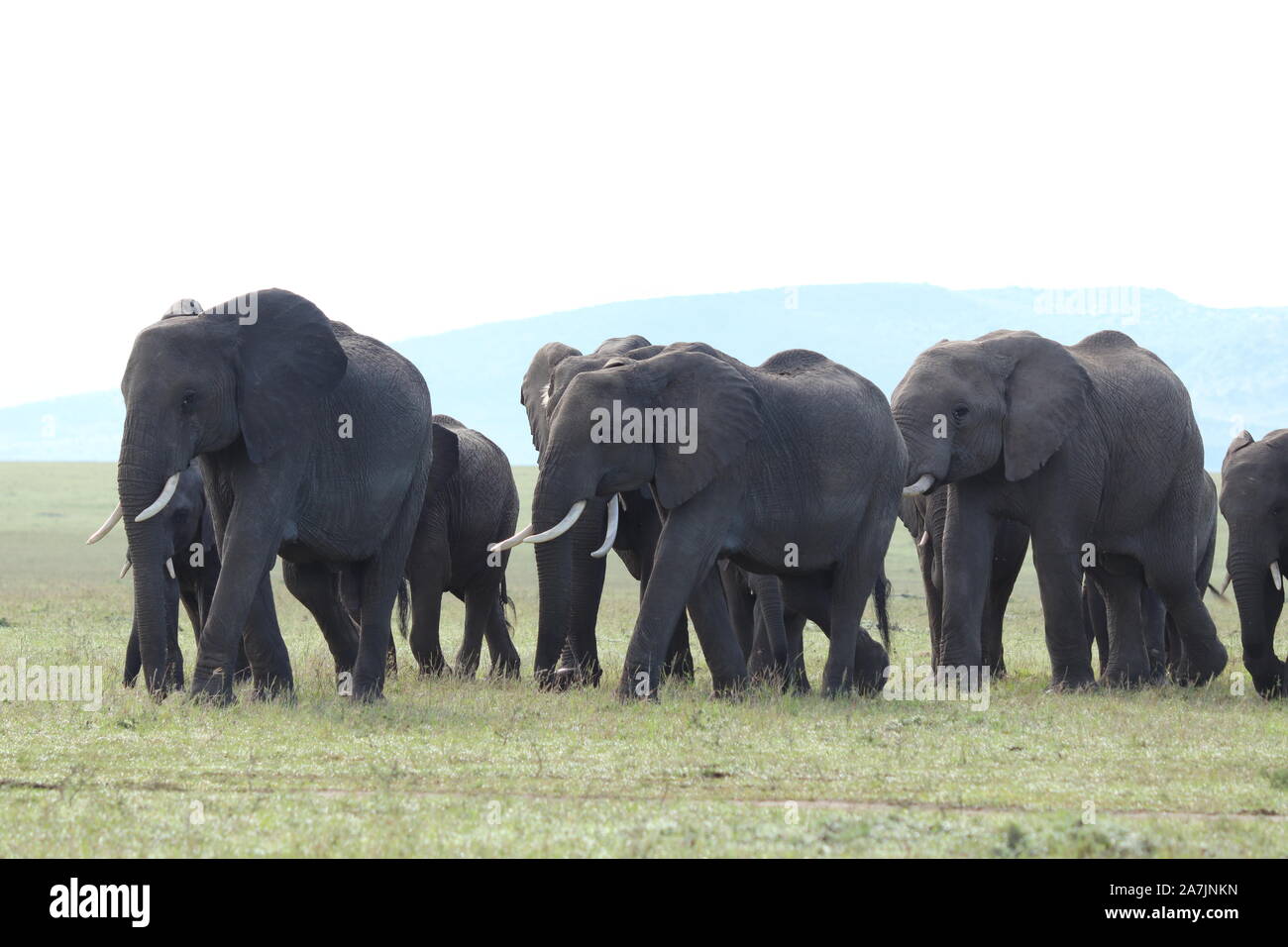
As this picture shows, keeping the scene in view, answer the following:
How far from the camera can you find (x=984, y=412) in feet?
52.6

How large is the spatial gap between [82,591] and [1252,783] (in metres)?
27.2

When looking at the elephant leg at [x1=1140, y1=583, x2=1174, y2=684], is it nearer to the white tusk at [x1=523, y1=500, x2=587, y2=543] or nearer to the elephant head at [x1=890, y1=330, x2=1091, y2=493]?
the elephant head at [x1=890, y1=330, x2=1091, y2=493]

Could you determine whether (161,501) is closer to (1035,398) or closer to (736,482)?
(736,482)

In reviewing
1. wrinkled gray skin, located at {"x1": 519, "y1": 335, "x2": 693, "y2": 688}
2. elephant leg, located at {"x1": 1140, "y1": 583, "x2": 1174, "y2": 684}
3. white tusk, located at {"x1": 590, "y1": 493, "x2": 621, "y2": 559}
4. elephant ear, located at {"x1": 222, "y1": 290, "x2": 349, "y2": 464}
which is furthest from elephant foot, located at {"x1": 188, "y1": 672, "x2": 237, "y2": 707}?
elephant leg, located at {"x1": 1140, "y1": 583, "x2": 1174, "y2": 684}

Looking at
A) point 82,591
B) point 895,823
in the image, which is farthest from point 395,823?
point 82,591

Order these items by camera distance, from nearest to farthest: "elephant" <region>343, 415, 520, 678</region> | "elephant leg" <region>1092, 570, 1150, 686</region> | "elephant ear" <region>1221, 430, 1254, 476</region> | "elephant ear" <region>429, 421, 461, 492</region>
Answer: "elephant ear" <region>1221, 430, 1254, 476</region>, "elephant leg" <region>1092, 570, 1150, 686</region>, "elephant" <region>343, 415, 520, 678</region>, "elephant ear" <region>429, 421, 461, 492</region>

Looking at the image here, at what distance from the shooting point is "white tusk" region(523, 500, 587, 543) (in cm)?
1356

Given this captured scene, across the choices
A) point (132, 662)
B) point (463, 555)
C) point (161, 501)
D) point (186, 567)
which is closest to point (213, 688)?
point (161, 501)

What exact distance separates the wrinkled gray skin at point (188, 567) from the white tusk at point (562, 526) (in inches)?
123

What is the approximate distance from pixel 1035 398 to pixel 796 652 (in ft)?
10.3

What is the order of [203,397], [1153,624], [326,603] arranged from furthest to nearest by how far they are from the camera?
1. [1153,624]
2. [326,603]
3. [203,397]

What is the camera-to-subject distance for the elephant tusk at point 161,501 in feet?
41.3

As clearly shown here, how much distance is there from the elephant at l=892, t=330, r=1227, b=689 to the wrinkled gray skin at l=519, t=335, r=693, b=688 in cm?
247

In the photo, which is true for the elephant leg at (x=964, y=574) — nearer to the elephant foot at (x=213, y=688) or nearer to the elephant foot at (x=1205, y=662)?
the elephant foot at (x=1205, y=662)
